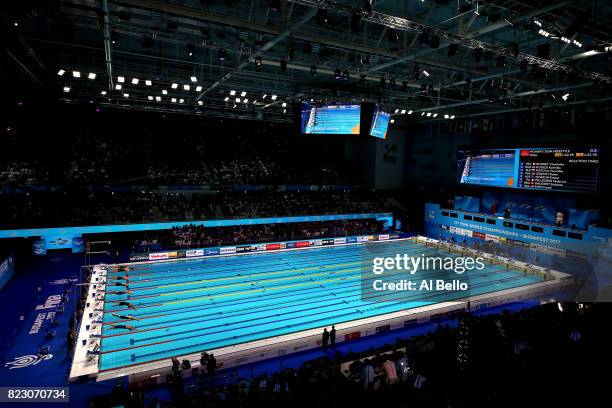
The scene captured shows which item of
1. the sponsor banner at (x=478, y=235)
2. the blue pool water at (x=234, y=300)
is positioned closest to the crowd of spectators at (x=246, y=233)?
the blue pool water at (x=234, y=300)

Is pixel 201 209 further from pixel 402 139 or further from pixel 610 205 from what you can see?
pixel 610 205

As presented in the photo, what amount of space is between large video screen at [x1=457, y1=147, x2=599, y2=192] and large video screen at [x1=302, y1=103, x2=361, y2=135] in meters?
12.3

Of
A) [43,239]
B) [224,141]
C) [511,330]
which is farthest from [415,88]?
[43,239]

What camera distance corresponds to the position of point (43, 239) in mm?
19688

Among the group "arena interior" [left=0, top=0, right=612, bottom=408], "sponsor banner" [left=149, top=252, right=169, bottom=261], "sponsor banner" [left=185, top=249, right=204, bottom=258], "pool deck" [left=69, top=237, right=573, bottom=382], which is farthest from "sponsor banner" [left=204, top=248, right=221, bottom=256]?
"pool deck" [left=69, top=237, right=573, bottom=382]

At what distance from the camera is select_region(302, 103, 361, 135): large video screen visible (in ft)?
48.1

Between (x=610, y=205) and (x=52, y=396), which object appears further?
(x=610, y=205)

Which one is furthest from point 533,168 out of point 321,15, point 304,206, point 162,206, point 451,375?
point 162,206

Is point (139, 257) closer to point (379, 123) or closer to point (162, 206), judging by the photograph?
point (162, 206)

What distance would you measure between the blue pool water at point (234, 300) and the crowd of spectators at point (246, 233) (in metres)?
1.68

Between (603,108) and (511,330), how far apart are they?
16.3 meters

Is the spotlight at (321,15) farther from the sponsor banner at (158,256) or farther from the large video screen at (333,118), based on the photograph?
the sponsor banner at (158,256)

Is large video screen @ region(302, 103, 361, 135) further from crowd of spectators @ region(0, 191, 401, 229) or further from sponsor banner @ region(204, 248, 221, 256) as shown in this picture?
crowd of spectators @ region(0, 191, 401, 229)

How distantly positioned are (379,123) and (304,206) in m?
12.9
